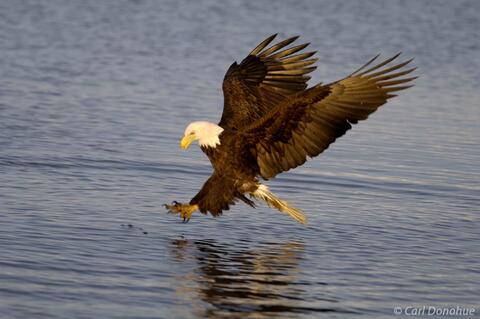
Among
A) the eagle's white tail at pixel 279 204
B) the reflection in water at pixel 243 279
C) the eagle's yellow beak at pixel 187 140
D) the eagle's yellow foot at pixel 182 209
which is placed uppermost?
the eagle's yellow beak at pixel 187 140

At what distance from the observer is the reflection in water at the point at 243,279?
5664 mm

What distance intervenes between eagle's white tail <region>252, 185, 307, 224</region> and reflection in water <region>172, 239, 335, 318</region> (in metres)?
0.18

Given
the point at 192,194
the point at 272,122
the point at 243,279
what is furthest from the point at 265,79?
the point at 243,279

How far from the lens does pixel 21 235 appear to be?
655 cm

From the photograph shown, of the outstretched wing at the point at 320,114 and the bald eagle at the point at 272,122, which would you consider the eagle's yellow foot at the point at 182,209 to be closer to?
the bald eagle at the point at 272,122

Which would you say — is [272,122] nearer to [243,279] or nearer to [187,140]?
[187,140]

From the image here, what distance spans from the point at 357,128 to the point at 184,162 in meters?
2.37

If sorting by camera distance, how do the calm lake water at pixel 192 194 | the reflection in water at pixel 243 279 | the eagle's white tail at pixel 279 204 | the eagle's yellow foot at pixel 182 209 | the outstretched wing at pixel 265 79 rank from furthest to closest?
the outstretched wing at pixel 265 79 → the eagle's yellow foot at pixel 182 209 → the eagle's white tail at pixel 279 204 → the calm lake water at pixel 192 194 → the reflection in water at pixel 243 279

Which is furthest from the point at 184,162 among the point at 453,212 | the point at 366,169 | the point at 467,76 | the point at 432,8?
Answer: the point at 432,8

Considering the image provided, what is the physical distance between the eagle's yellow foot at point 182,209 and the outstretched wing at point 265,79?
2.97 feet

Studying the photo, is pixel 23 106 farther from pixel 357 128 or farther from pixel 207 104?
pixel 357 128

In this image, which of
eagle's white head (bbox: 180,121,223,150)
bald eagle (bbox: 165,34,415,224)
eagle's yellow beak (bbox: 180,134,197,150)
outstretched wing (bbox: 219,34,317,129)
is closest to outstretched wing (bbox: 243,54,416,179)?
bald eagle (bbox: 165,34,415,224)

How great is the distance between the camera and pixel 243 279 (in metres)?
6.15

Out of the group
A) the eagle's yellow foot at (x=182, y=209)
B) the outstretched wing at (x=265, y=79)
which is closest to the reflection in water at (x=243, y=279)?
the eagle's yellow foot at (x=182, y=209)
